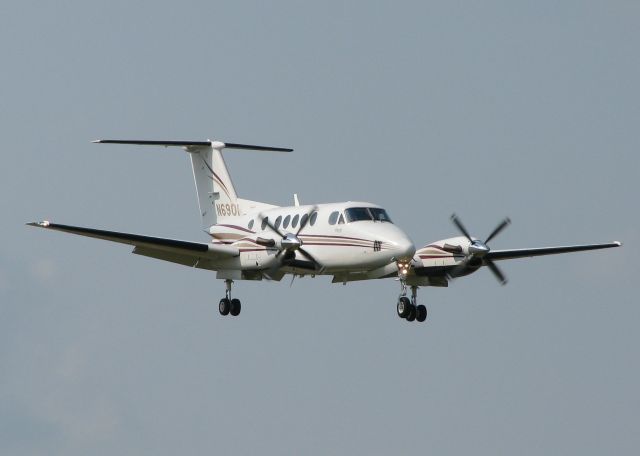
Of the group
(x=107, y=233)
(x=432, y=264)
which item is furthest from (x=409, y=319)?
(x=107, y=233)

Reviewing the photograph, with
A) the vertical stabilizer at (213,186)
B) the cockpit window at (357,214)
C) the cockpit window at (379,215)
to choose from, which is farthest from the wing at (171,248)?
the cockpit window at (379,215)

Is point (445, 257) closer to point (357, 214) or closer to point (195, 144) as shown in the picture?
point (357, 214)

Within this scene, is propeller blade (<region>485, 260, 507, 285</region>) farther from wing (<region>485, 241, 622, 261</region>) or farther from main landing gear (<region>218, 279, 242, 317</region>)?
main landing gear (<region>218, 279, 242, 317</region>)

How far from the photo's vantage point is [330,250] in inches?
1571

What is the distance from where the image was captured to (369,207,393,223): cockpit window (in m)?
40.1

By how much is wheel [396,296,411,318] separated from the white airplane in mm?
28

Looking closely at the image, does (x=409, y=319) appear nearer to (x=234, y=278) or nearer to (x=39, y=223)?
(x=234, y=278)

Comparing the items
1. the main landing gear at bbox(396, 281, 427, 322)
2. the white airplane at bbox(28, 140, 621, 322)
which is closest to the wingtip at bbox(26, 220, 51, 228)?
the white airplane at bbox(28, 140, 621, 322)

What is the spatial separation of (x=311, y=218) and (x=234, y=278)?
319 centimetres

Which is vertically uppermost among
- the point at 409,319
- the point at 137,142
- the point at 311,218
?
the point at 137,142

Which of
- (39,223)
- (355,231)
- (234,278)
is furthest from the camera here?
(234,278)

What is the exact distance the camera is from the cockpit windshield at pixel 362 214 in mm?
39875

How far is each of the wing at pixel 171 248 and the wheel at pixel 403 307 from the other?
501 centimetres

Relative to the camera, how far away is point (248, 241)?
4156 centimetres
